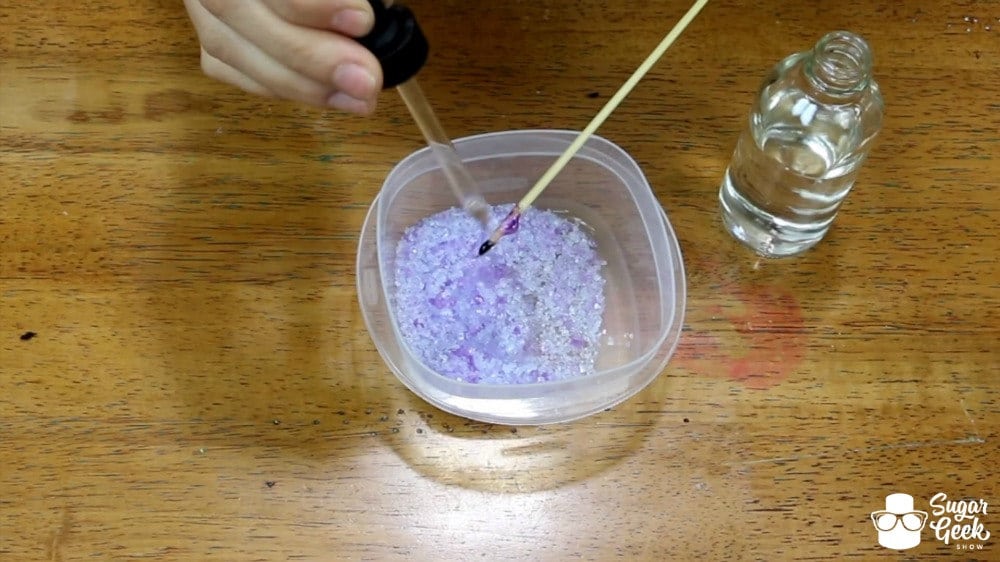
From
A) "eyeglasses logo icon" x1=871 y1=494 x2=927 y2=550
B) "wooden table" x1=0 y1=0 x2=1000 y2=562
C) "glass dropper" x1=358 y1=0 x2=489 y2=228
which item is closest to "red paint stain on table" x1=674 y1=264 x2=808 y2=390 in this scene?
"wooden table" x1=0 y1=0 x2=1000 y2=562

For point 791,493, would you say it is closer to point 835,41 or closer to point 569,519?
point 569,519

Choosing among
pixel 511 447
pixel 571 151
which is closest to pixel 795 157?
pixel 571 151

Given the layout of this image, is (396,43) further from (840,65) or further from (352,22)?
(840,65)

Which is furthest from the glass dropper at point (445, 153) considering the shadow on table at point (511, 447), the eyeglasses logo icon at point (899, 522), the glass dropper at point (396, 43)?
the eyeglasses logo icon at point (899, 522)

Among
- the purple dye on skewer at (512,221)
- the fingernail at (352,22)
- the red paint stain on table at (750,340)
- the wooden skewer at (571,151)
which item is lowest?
the red paint stain on table at (750,340)

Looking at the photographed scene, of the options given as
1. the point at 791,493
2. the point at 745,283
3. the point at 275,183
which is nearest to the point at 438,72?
the point at 275,183

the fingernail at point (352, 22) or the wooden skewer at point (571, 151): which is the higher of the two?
the fingernail at point (352, 22)

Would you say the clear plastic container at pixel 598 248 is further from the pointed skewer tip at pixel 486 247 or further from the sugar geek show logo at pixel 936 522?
the sugar geek show logo at pixel 936 522
